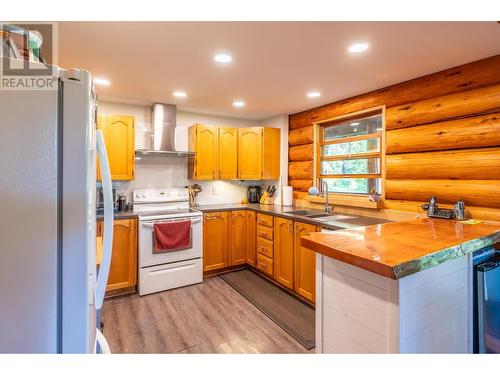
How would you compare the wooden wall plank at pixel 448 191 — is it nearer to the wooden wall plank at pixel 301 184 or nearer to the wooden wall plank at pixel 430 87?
the wooden wall plank at pixel 430 87

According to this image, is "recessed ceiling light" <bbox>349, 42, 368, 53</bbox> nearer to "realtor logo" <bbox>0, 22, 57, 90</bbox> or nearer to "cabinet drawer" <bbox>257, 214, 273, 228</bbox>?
"realtor logo" <bbox>0, 22, 57, 90</bbox>

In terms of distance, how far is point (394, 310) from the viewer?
1.11 meters

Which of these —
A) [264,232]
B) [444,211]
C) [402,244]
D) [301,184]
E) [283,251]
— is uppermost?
[301,184]

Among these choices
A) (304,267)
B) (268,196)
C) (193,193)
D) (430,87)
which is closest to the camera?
(430,87)

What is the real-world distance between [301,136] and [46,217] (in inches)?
135

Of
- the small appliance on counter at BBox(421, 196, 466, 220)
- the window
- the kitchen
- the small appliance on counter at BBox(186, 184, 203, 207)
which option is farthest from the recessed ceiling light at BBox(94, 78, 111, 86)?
the small appliance on counter at BBox(421, 196, 466, 220)

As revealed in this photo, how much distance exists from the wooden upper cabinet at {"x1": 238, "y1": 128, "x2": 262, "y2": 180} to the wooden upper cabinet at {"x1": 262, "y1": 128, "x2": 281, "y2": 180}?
0.08 m

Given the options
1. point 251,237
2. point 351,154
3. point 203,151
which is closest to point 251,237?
point 251,237

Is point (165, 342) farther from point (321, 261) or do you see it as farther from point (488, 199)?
point (488, 199)

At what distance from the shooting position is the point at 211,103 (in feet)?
11.3

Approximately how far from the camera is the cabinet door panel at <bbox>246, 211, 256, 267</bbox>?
3705 mm

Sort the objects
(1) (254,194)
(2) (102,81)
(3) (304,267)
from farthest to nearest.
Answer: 1. (1) (254,194)
2. (3) (304,267)
3. (2) (102,81)

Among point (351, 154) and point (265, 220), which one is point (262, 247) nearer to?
point (265, 220)
